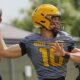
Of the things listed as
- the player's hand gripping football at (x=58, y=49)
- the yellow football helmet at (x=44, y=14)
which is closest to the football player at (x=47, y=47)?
the yellow football helmet at (x=44, y=14)

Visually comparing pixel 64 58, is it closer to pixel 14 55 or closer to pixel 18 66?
pixel 14 55

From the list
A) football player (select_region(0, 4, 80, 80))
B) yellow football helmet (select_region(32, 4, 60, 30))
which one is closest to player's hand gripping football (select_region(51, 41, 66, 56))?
football player (select_region(0, 4, 80, 80))

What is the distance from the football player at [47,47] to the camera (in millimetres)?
5195

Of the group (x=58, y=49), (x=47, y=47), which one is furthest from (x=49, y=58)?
(x=58, y=49)

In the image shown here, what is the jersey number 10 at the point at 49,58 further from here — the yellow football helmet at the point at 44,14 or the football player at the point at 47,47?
the yellow football helmet at the point at 44,14

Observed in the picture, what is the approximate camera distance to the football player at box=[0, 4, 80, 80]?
520 centimetres

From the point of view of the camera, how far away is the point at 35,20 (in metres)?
5.34

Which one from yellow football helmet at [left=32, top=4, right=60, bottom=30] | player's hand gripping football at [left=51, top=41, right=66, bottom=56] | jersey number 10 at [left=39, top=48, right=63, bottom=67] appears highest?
yellow football helmet at [left=32, top=4, right=60, bottom=30]

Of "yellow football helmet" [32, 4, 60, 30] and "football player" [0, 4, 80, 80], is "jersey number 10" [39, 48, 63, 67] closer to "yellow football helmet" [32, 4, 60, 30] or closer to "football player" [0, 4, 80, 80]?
"football player" [0, 4, 80, 80]

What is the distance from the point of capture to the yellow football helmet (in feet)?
17.2

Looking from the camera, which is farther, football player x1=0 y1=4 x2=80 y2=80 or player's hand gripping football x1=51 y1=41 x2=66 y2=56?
football player x1=0 y1=4 x2=80 y2=80

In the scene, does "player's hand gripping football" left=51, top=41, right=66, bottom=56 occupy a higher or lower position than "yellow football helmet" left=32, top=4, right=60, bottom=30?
lower

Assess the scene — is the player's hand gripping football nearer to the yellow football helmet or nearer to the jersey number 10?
the jersey number 10

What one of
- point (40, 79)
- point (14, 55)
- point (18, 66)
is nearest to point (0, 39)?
point (14, 55)
